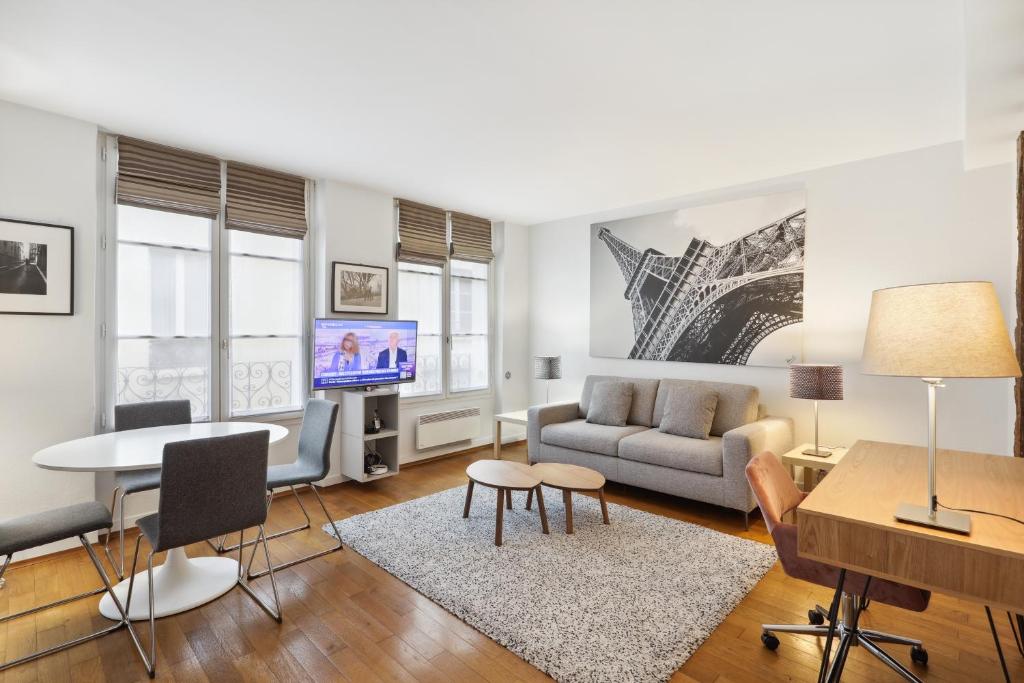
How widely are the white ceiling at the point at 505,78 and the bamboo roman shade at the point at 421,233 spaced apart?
103 cm

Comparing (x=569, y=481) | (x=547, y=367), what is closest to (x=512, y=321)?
(x=547, y=367)

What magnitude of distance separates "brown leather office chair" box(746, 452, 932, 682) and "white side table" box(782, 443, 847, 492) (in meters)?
1.28

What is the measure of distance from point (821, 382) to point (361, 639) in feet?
10.6

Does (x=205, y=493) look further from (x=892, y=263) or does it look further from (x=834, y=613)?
(x=892, y=263)

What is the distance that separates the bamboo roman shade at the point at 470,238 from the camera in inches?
215

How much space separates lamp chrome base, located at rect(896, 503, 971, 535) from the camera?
1311 millimetres

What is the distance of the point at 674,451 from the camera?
3.77m

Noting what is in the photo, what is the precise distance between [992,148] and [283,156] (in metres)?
4.58

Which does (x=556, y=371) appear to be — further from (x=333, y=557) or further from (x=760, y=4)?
(x=760, y=4)

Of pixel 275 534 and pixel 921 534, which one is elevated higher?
pixel 921 534

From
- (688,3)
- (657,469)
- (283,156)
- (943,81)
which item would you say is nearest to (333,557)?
(657,469)

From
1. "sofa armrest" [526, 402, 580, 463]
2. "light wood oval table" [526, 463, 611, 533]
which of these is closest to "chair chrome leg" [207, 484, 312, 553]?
"light wood oval table" [526, 463, 611, 533]

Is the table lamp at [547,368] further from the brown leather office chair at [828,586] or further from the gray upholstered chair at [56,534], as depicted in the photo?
the gray upholstered chair at [56,534]

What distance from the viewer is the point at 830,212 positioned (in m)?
3.90
